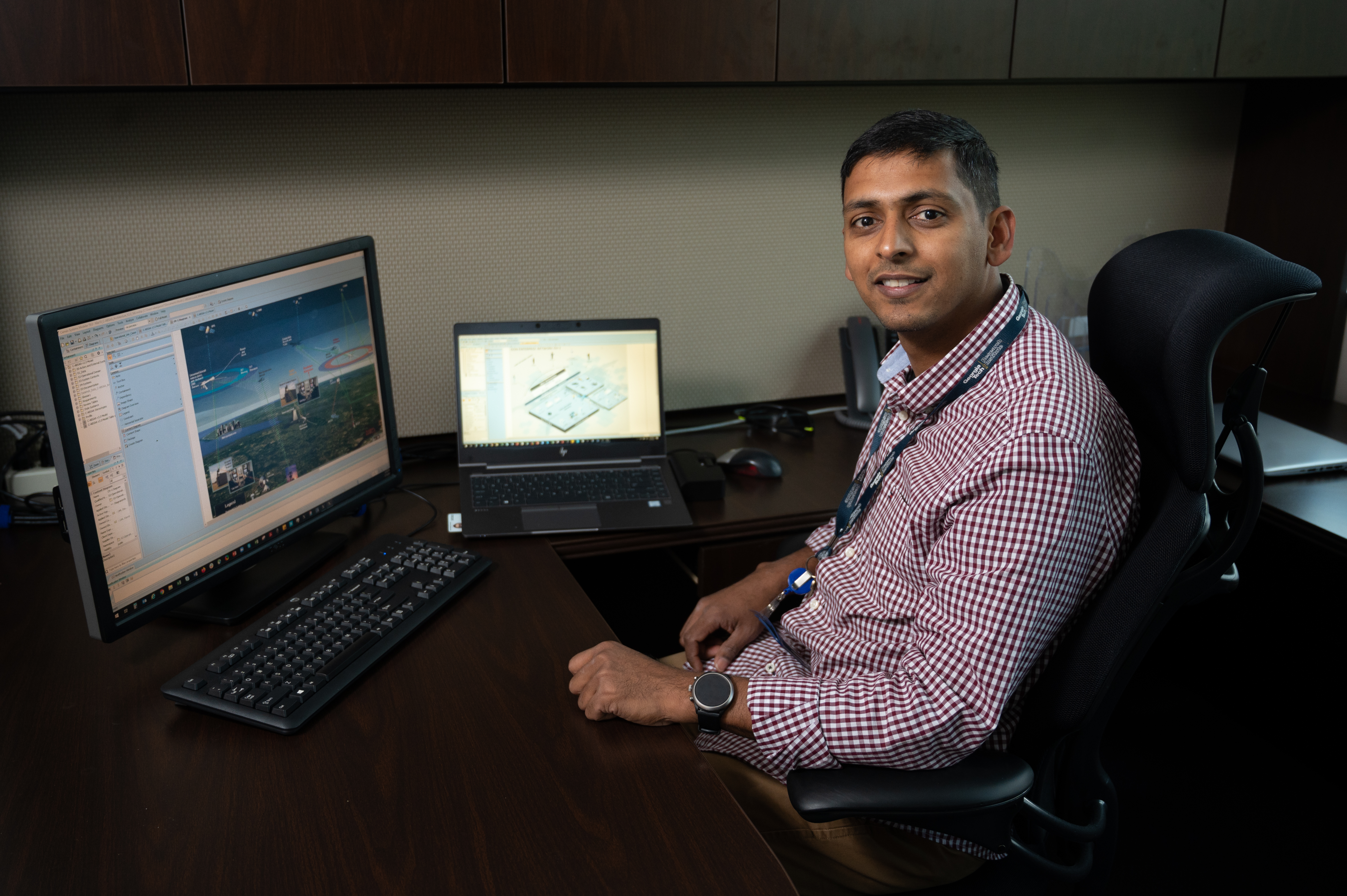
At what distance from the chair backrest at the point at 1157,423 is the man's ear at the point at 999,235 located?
144mm

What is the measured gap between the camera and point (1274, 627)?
6.93ft

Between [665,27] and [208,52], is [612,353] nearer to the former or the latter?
[665,27]

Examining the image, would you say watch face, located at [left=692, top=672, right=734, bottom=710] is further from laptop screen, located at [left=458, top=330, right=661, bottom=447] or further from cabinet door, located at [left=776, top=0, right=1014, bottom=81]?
cabinet door, located at [left=776, top=0, right=1014, bottom=81]

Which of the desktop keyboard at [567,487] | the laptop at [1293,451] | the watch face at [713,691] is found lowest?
the watch face at [713,691]

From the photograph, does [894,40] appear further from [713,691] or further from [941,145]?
[713,691]

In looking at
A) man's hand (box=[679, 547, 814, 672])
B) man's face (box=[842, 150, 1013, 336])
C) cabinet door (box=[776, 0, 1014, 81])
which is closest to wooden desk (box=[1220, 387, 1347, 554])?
man's face (box=[842, 150, 1013, 336])

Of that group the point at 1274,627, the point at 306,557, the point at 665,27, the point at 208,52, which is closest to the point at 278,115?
the point at 208,52

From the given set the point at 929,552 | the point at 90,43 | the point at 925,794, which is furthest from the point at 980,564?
the point at 90,43

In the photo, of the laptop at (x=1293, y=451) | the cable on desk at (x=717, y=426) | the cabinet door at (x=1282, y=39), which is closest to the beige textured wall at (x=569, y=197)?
the cable on desk at (x=717, y=426)

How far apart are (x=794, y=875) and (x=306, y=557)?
32.4 inches

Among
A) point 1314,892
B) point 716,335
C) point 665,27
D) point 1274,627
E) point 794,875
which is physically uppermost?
point 665,27

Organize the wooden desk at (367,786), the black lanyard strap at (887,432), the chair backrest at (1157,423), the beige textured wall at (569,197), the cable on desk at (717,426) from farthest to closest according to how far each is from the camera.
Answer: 1. the cable on desk at (717,426)
2. the beige textured wall at (569,197)
3. the black lanyard strap at (887,432)
4. the chair backrest at (1157,423)
5. the wooden desk at (367,786)

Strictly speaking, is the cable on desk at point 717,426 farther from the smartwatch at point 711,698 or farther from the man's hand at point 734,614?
the smartwatch at point 711,698

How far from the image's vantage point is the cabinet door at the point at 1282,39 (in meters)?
1.84
